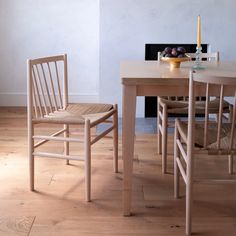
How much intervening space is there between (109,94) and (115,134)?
67.0 inches

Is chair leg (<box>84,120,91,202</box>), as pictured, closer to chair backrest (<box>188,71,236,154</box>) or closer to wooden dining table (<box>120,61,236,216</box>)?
wooden dining table (<box>120,61,236,216</box>)

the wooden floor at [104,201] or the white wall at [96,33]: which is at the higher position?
the white wall at [96,33]

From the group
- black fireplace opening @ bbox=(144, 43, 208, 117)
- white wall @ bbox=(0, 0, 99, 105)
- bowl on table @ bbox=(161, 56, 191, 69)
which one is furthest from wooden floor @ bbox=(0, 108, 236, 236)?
white wall @ bbox=(0, 0, 99, 105)

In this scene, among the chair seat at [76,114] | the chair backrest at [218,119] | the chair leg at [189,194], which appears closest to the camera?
the chair backrest at [218,119]

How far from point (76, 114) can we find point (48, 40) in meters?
2.46

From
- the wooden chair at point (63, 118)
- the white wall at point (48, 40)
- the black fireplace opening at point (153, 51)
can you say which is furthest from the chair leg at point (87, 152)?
the white wall at point (48, 40)

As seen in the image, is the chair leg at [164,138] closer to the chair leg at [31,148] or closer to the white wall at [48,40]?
the chair leg at [31,148]

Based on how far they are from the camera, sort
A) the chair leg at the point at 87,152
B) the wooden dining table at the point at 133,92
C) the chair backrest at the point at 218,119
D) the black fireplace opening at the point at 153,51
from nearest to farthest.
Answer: the chair backrest at the point at 218,119 < the wooden dining table at the point at 133,92 < the chair leg at the point at 87,152 < the black fireplace opening at the point at 153,51

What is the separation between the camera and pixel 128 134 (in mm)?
2010

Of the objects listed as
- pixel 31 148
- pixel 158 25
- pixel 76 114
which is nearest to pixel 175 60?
pixel 76 114

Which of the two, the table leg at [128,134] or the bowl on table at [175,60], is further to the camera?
the bowl on table at [175,60]

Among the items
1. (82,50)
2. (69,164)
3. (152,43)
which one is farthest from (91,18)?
(69,164)

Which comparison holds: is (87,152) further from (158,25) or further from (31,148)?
(158,25)

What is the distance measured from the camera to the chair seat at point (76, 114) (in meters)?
2.29
